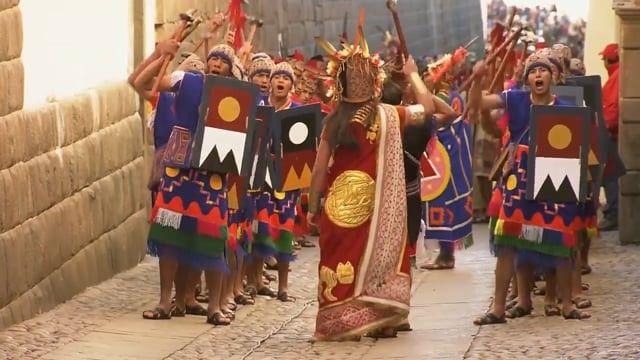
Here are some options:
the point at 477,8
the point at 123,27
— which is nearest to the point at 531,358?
the point at 123,27

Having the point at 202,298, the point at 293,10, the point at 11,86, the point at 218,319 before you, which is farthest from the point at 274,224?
the point at 293,10

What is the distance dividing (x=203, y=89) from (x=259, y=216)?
1796mm

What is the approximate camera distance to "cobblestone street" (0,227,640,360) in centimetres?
1080

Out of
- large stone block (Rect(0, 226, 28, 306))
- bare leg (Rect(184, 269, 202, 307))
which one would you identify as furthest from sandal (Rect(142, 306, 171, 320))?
large stone block (Rect(0, 226, 28, 306))

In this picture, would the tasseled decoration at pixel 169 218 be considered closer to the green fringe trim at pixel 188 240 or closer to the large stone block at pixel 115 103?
the green fringe trim at pixel 188 240

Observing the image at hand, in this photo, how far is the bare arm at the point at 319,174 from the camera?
11078 millimetres

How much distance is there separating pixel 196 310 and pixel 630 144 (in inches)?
243

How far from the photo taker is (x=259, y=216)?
13305mm

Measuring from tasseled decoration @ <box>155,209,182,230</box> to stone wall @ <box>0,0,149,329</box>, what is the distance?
32.8 inches

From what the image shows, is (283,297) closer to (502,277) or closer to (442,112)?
(502,277)

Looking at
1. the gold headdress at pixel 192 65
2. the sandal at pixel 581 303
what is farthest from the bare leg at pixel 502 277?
the gold headdress at pixel 192 65

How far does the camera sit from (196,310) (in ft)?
40.8

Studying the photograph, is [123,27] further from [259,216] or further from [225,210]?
[225,210]

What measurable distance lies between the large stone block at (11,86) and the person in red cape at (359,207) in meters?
1.93
